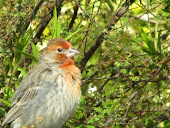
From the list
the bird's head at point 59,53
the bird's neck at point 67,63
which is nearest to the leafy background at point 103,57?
the bird's head at point 59,53

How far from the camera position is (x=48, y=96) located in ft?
19.1

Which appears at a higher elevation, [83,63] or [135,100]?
[83,63]

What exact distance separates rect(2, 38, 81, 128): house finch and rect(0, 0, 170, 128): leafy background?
0.59ft

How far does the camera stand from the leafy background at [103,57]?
6.15 metres

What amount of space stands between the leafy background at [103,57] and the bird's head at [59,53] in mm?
125

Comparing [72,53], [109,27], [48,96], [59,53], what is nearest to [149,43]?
[109,27]

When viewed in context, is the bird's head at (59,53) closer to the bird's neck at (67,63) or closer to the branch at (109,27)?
the bird's neck at (67,63)

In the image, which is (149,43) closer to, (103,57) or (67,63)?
(103,57)

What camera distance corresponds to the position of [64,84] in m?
5.87

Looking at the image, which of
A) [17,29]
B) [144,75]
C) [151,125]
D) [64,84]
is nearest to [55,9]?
[17,29]

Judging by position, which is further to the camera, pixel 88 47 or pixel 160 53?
pixel 88 47

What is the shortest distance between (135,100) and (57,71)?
138 centimetres

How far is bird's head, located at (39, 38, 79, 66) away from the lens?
6.21 m

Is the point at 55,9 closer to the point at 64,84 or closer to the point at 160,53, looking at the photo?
the point at 64,84
